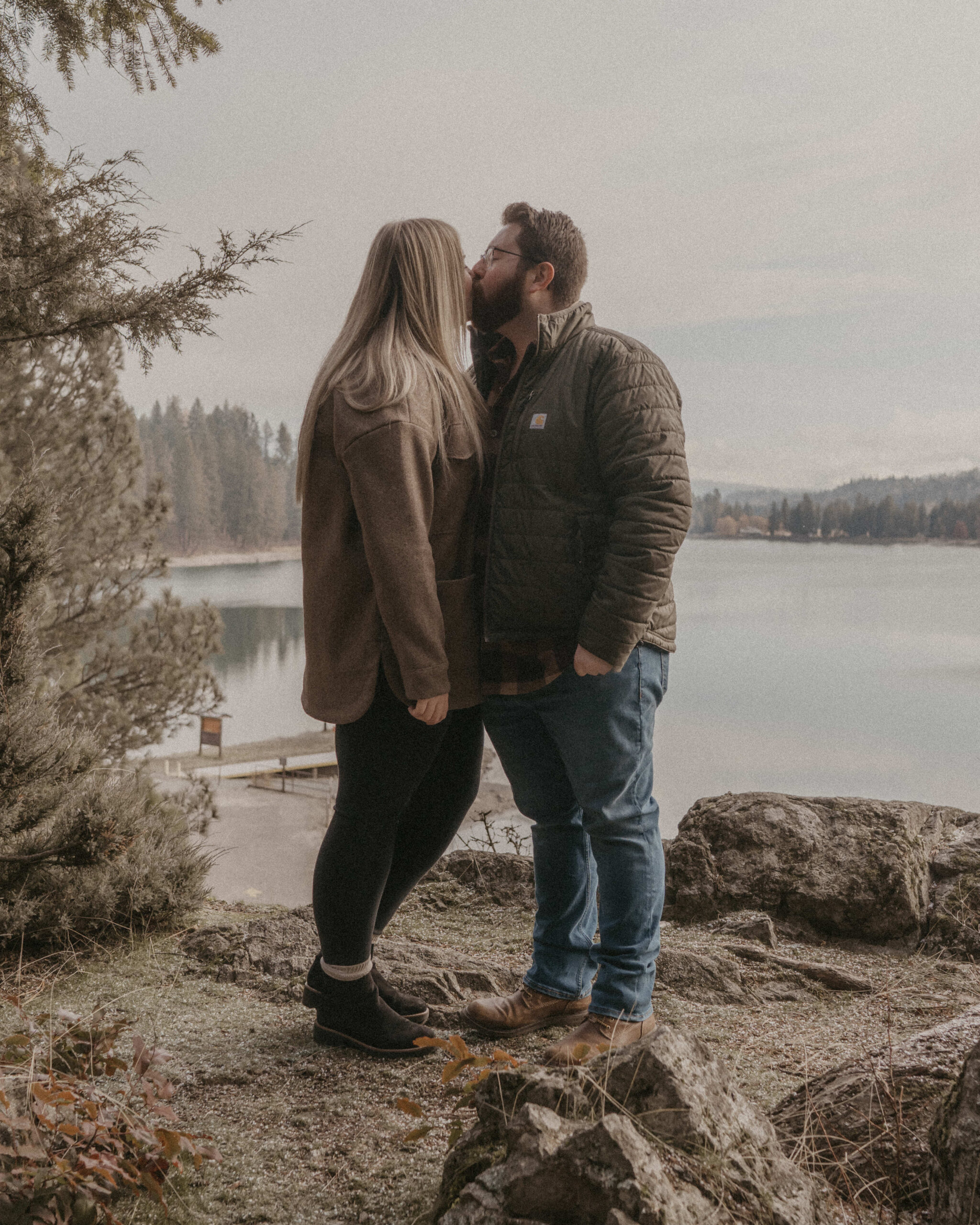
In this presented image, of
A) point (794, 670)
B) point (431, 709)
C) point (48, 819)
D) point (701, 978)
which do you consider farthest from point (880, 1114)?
point (794, 670)

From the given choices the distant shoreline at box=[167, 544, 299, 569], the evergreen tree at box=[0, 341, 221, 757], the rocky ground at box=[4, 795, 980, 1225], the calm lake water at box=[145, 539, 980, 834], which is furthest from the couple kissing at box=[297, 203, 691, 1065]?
the distant shoreline at box=[167, 544, 299, 569]

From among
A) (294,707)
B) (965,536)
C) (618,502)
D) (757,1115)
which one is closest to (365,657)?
(618,502)

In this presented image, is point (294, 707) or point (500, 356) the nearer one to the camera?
point (500, 356)

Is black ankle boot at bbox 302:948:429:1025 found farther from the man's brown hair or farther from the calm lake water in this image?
the calm lake water

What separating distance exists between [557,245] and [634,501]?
65 cm

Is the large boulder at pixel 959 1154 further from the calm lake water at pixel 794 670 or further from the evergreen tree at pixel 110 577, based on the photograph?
the calm lake water at pixel 794 670

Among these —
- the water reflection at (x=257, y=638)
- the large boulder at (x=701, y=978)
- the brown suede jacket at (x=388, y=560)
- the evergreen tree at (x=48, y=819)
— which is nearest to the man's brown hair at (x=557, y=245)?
the brown suede jacket at (x=388, y=560)

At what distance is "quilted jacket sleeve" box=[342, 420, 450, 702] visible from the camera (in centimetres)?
178

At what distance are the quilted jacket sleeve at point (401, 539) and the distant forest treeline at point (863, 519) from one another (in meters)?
20.8

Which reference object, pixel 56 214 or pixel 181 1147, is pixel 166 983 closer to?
pixel 181 1147

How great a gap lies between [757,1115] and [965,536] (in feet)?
89.9

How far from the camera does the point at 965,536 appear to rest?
25.4 metres

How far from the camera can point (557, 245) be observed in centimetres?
202

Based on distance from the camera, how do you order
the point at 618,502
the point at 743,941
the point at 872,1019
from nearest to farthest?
the point at 618,502, the point at 872,1019, the point at 743,941
